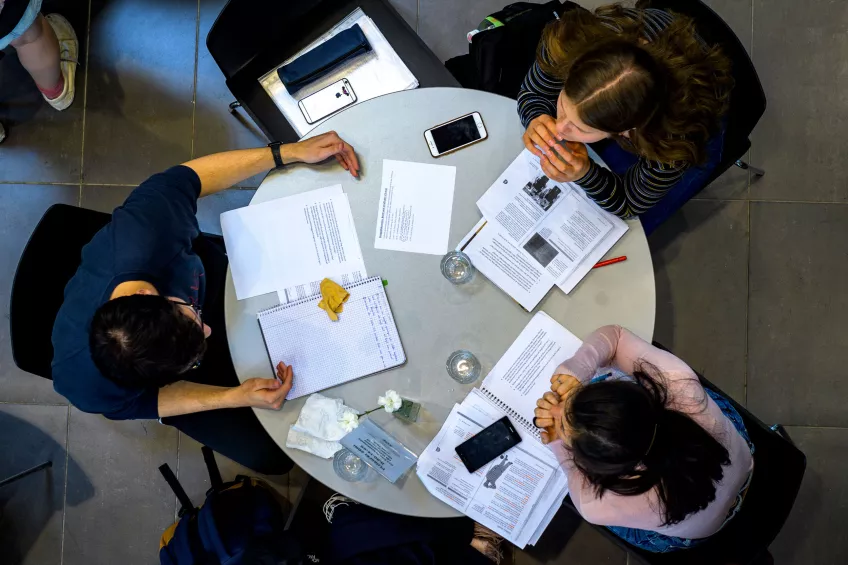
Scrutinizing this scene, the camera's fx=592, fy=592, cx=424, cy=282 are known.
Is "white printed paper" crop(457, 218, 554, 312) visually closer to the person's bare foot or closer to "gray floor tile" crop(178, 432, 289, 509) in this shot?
"gray floor tile" crop(178, 432, 289, 509)

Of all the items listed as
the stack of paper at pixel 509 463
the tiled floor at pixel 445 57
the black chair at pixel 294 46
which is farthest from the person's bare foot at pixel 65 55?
the stack of paper at pixel 509 463

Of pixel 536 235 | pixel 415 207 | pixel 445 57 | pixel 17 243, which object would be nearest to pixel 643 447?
pixel 536 235

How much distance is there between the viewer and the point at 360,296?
4.98 ft

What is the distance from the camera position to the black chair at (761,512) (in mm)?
1412

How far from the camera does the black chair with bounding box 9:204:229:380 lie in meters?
1.40

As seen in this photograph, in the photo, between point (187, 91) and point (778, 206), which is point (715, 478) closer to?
point (778, 206)

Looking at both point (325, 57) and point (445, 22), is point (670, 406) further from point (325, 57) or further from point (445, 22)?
point (445, 22)

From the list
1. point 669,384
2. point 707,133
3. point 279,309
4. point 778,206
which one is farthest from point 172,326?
point 778,206

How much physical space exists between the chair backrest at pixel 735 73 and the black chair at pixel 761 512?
2.53 ft

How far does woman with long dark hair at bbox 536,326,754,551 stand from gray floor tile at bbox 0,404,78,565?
6.16 ft

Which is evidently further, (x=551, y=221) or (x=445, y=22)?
(x=445, y=22)

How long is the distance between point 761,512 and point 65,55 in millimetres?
2729

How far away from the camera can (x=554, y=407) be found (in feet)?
4.58

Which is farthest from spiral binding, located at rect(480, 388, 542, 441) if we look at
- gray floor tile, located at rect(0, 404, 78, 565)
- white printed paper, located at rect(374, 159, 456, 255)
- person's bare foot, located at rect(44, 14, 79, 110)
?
person's bare foot, located at rect(44, 14, 79, 110)
